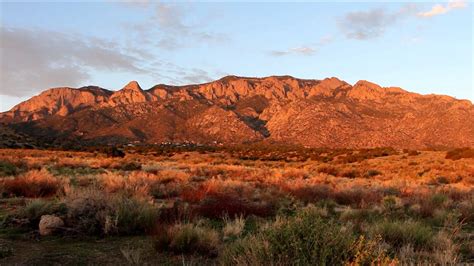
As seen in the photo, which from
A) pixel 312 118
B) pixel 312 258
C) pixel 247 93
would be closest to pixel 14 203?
pixel 312 258

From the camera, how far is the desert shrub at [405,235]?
8.54m

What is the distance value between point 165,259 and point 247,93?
573 feet

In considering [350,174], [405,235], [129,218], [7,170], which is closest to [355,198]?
[405,235]

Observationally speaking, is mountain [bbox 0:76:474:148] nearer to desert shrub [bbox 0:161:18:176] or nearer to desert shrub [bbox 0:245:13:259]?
desert shrub [bbox 0:161:18:176]

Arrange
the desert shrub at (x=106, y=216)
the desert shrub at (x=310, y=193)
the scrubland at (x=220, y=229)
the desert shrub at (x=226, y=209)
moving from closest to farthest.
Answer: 1. the scrubland at (x=220, y=229)
2. the desert shrub at (x=106, y=216)
3. the desert shrub at (x=226, y=209)
4. the desert shrub at (x=310, y=193)

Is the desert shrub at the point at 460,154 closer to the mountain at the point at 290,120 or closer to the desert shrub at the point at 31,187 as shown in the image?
the desert shrub at the point at 31,187

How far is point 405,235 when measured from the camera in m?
8.66

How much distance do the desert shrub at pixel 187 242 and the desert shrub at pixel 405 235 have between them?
3.52 meters

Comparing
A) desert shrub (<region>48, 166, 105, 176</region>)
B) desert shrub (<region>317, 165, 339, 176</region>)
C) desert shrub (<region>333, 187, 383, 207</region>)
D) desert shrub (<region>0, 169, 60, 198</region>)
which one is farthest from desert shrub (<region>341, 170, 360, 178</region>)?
desert shrub (<region>0, 169, 60, 198</region>)

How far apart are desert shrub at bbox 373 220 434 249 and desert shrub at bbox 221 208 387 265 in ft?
Result: 10.5

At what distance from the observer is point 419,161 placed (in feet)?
137

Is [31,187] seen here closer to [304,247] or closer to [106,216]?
[106,216]

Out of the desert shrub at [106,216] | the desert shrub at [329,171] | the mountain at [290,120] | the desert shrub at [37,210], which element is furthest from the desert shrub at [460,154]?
the mountain at [290,120]

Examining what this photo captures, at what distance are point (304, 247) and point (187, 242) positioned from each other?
276 cm
